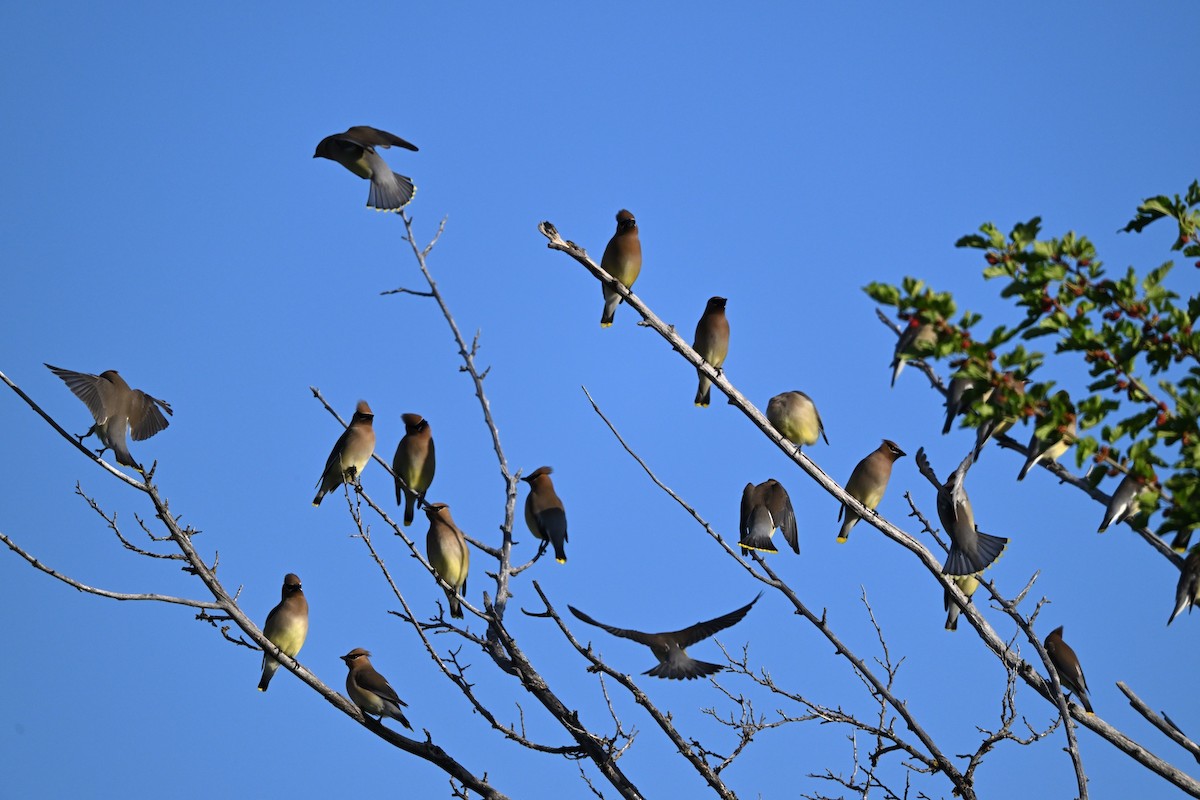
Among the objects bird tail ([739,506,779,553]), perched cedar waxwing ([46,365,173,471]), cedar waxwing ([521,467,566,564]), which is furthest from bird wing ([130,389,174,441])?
bird tail ([739,506,779,553])

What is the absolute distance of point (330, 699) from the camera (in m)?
5.25

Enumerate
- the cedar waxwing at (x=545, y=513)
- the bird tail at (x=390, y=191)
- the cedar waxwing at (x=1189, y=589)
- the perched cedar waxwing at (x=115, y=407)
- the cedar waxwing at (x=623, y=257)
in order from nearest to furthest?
1. the cedar waxwing at (x=1189, y=589)
2. the perched cedar waxwing at (x=115, y=407)
3. the cedar waxwing at (x=545, y=513)
4. the bird tail at (x=390, y=191)
5. the cedar waxwing at (x=623, y=257)

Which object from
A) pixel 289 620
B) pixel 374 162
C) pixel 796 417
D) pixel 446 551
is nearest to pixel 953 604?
pixel 796 417

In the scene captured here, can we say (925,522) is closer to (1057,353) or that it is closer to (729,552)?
(729,552)

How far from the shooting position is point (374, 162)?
26.1ft

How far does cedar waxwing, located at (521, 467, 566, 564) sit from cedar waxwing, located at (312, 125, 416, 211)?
1.85m

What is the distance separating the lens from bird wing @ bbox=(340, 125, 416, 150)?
789 cm

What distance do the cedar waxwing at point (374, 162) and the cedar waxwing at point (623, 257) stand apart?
125 cm

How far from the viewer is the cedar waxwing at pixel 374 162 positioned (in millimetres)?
7844

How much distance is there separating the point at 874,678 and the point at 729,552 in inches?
26.8

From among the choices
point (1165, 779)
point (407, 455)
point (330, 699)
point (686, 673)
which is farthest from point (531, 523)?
Result: point (1165, 779)

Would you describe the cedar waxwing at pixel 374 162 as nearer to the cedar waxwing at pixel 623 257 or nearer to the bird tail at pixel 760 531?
the cedar waxwing at pixel 623 257

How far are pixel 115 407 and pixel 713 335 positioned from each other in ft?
11.6

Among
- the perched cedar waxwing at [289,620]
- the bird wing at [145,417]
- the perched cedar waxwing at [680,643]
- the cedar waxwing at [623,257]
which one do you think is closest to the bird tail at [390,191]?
the cedar waxwing at [623,257]
